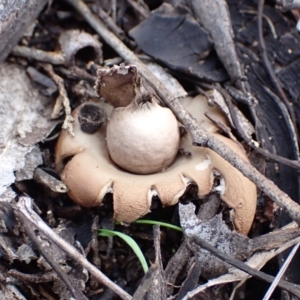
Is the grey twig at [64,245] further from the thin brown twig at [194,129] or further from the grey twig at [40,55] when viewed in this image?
the grey twig at [40,55]

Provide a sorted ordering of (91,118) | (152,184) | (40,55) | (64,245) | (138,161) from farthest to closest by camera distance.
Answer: (40,55), (91,118), (138,161), (152,184), (64,245)

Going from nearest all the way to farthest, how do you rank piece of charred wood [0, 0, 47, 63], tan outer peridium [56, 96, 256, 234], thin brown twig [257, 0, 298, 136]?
tan outer peridium [56, 96, 256, 234] → piece of charred wood [0, 0, 47, 63] → thin brown twig [257, 0, 298, 136]

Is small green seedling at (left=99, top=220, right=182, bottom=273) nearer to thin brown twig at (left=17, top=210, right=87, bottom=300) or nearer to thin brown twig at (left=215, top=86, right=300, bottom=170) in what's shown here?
thin brown twig at (left=17, top=210, right=87, bottom=300)

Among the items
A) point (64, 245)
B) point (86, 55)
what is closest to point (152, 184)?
point (64, 245)

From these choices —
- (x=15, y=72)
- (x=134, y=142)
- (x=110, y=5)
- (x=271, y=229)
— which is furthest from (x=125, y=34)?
(x=271, y=229)

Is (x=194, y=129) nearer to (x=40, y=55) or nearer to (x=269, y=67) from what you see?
(x=269, y=67)

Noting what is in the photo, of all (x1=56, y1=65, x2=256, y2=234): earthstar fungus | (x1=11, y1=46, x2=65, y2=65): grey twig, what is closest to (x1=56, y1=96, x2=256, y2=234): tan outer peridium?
(x1=56, y1=65, x2=256, y2=234): earthstar fungus

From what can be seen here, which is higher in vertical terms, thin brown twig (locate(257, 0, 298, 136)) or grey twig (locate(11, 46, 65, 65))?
grey twig (locate(11, 46, 65, 65))
